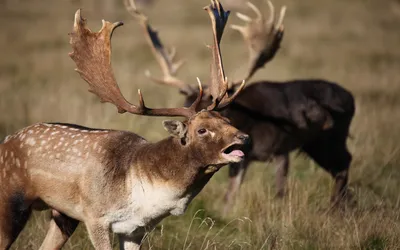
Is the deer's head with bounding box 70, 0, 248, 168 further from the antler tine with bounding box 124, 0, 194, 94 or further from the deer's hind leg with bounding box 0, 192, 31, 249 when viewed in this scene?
the antler tine with bounding box 124, 0, 194, 94

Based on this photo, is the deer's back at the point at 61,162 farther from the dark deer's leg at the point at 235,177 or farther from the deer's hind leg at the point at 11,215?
the dark deer's leg at the point at 235,177

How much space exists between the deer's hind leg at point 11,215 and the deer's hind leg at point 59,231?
0.99ft

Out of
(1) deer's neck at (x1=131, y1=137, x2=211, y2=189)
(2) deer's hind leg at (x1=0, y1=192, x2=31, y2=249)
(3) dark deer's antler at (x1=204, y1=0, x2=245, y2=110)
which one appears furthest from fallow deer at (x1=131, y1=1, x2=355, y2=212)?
(2) deer's hind leg at (x1=0, y1=192, x2=31, y2=249)

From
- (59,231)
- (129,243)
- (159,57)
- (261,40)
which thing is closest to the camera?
(129,243)

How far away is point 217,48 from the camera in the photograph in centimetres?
539

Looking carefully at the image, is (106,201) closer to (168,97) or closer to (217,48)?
(217,48)

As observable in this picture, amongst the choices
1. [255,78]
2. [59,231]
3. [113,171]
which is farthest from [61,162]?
[255,78]

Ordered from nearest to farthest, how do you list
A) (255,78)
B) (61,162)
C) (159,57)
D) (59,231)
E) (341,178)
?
(61,162)
(59,231)
(341,178)
(159,57)
(255,78)

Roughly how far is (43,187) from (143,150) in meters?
0.71

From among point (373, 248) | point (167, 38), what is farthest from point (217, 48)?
point (167, 38)

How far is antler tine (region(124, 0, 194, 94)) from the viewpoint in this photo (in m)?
8.11

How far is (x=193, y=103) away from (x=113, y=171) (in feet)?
2.46

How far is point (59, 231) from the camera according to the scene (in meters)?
5.10

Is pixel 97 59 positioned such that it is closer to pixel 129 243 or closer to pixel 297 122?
pixel 129 243
